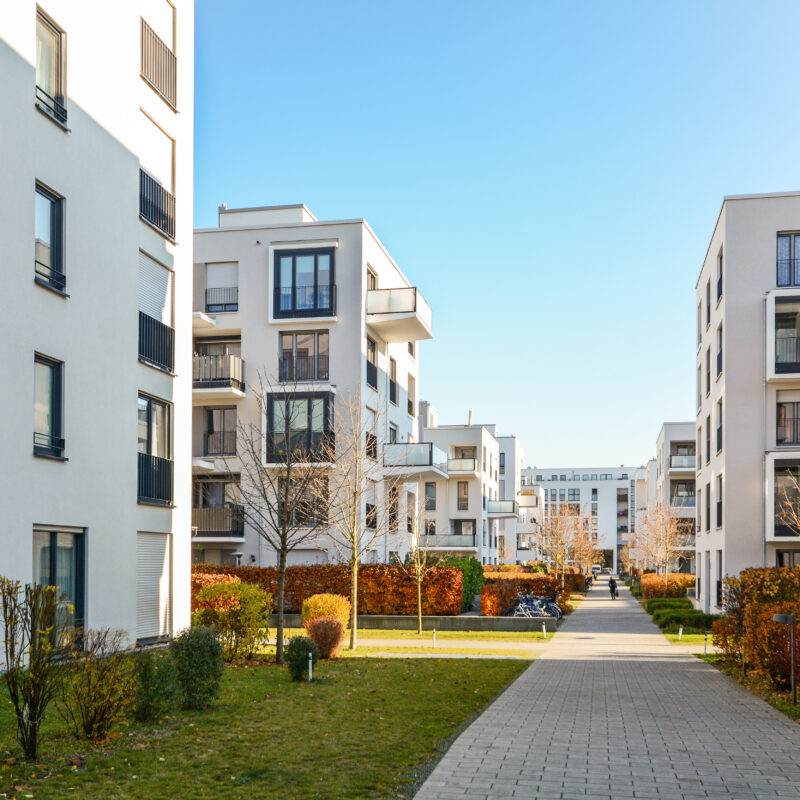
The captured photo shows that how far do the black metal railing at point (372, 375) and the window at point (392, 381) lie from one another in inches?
99.6

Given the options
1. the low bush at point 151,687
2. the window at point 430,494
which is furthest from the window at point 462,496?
the low bush at point 151,687

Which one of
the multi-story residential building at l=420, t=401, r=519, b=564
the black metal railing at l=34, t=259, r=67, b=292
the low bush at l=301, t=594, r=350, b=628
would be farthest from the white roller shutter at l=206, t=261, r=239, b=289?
the multi-story residential building at l=420, t=401, r=519, b=564

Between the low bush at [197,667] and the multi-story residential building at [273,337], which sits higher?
the multi-story residential building at [273,337]

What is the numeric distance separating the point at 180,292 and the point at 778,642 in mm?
15108

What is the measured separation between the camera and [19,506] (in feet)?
50.6

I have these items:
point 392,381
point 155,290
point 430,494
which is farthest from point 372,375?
point 430,494

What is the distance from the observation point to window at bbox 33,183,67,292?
54.7ft

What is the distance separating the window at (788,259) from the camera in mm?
32219

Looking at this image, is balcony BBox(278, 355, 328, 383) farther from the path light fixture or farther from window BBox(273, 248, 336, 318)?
the path light fixture

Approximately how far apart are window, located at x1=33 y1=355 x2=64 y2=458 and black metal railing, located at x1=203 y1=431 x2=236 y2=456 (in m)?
19.4

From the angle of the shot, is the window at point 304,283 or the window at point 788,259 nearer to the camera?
the window at point 788,259

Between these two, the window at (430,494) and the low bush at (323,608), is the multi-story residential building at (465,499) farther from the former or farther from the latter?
the low bush at (323,608)

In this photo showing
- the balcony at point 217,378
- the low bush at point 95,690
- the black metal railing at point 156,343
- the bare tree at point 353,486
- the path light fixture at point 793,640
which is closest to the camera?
the low bush at point 95,690

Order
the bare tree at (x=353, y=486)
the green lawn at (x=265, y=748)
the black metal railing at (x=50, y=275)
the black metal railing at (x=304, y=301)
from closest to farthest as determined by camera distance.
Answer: the green lawn at (x=265, y=748)
the black metal railing at (x=50, y=275)
the bare tree at (x=353, y=486)
the black metal railing at (x=304, y=301)
